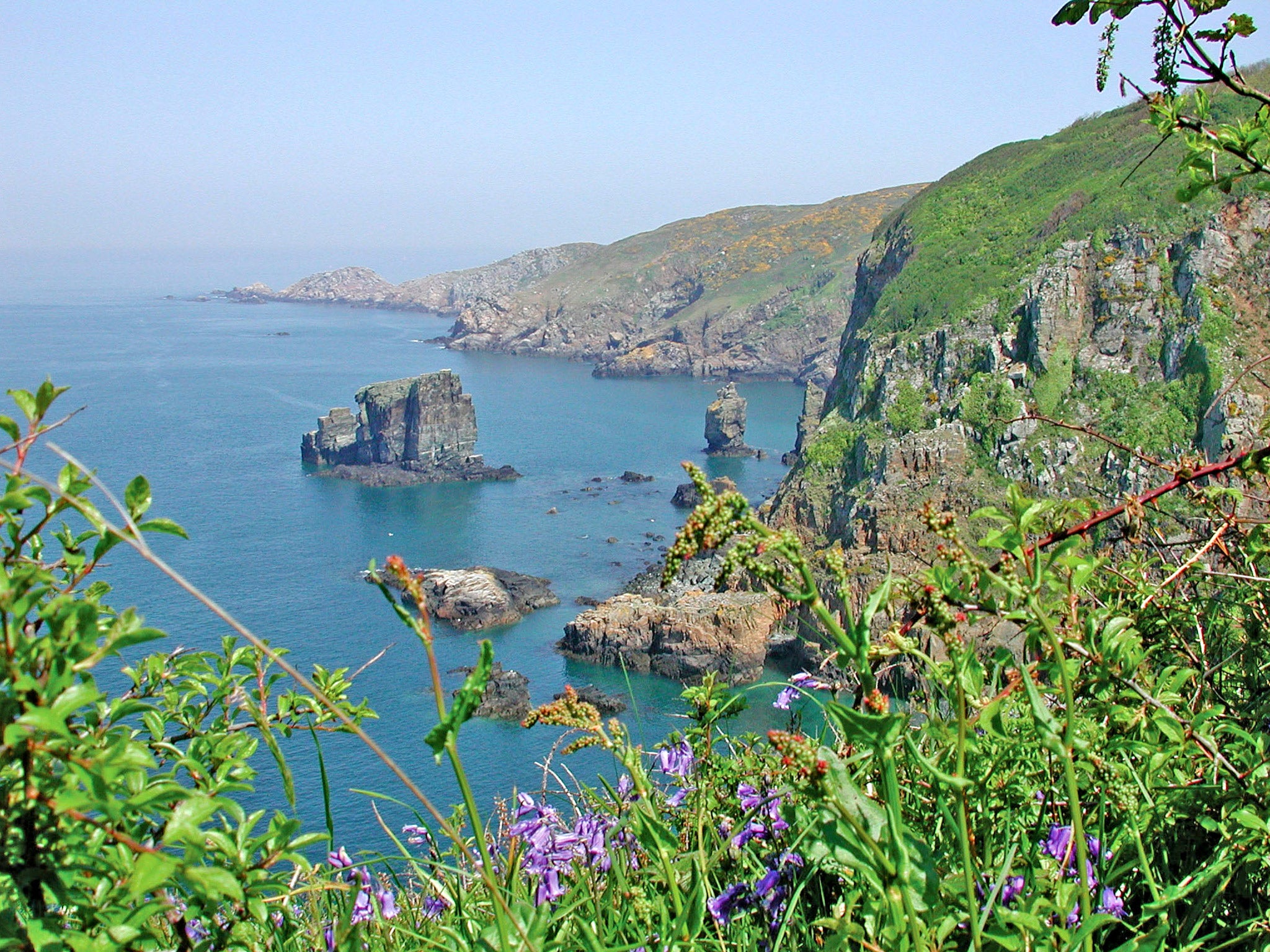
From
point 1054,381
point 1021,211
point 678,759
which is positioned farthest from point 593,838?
point 1021,211

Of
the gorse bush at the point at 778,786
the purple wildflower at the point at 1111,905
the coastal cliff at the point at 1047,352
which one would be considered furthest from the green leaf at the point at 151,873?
the coastal cliff at the point at 1047,352

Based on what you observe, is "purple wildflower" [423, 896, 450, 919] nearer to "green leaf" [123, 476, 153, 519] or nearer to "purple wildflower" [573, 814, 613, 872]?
"purple wildflower" [573, 814, 613, 872]

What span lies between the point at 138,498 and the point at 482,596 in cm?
4864

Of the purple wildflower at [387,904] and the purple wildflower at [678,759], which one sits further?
the purple wildflower at [678,759]

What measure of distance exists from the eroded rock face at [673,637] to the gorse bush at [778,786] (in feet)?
135

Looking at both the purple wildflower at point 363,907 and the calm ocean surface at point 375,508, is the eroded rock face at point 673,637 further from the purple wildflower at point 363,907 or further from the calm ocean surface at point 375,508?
the purple wildflower at point 363,907

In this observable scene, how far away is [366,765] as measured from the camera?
32.8 metres

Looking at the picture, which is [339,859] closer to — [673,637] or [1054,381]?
[673,637]

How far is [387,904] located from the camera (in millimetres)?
2635

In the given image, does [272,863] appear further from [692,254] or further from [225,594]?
[692,254]

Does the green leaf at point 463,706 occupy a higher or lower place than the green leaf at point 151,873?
higher

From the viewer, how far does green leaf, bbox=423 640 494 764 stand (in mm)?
1338

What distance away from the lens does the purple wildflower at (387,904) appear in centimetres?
256

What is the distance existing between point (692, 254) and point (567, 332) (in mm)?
28849
